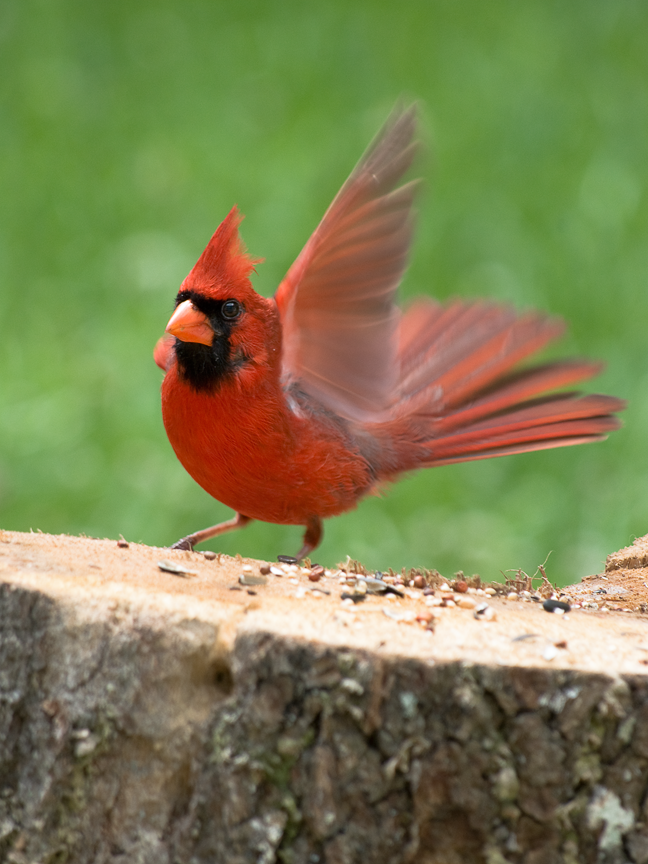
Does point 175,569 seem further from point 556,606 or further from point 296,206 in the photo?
point 296,206

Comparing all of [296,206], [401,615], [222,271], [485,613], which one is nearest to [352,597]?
[401,615]

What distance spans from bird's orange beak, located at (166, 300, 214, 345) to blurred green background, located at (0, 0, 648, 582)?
132cm

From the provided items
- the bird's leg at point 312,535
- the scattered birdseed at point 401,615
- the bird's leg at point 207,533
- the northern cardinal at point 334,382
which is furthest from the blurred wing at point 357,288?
the scattered birdseed at point 401,615

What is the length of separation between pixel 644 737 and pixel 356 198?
Result: 44.2 inches

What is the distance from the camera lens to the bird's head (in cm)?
232

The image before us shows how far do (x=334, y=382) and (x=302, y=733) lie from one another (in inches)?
39.7

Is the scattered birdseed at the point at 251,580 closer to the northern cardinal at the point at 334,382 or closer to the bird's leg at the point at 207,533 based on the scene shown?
the northern cardinal at the point at 334,382

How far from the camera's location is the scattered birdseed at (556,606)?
6.23ft

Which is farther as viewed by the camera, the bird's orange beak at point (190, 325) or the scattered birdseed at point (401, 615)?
the bird's orange beak at point (190, 325)

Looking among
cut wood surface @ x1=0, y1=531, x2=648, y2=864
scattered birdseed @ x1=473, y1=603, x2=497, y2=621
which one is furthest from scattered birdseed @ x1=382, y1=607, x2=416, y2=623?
scattered birdseed @ x1=473, y1=603, x2=497, y2=621

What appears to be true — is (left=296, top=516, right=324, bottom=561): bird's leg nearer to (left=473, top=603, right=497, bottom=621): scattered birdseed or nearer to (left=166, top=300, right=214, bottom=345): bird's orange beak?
(left=166, top=300, right=214, bottom=345): bird's orange beak

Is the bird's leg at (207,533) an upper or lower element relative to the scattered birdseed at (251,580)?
upper

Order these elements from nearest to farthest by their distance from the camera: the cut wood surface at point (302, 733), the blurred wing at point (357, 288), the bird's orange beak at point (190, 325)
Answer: the cut wood surface at point (302, 733) < the blurred wing at point (357, 288) < the bird's orange beak at point (190, 325)

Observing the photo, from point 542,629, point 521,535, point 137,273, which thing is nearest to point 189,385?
point 542,629
